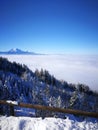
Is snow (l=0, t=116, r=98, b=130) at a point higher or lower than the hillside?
higher

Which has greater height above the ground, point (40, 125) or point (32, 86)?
point (40, 125)

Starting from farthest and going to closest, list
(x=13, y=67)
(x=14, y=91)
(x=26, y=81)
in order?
(x=13, y=67) → (x=26, y=81) → (x=14, y=91)

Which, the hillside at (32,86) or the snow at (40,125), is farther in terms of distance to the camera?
the hillside at (32,86)

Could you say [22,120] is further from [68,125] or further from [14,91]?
[14,91]

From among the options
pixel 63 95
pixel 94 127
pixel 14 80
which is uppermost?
pixel 94 127

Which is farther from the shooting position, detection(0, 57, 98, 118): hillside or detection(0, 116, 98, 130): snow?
detection(0, 57, 98, 118): hillside

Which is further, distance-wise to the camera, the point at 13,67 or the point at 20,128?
the point at 13,67

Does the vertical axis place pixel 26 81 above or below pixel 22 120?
below

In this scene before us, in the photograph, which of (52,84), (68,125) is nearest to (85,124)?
(68,125)

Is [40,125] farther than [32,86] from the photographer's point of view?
No

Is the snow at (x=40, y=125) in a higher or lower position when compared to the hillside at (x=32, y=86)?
higher

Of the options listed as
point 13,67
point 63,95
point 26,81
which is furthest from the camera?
point 13,67
